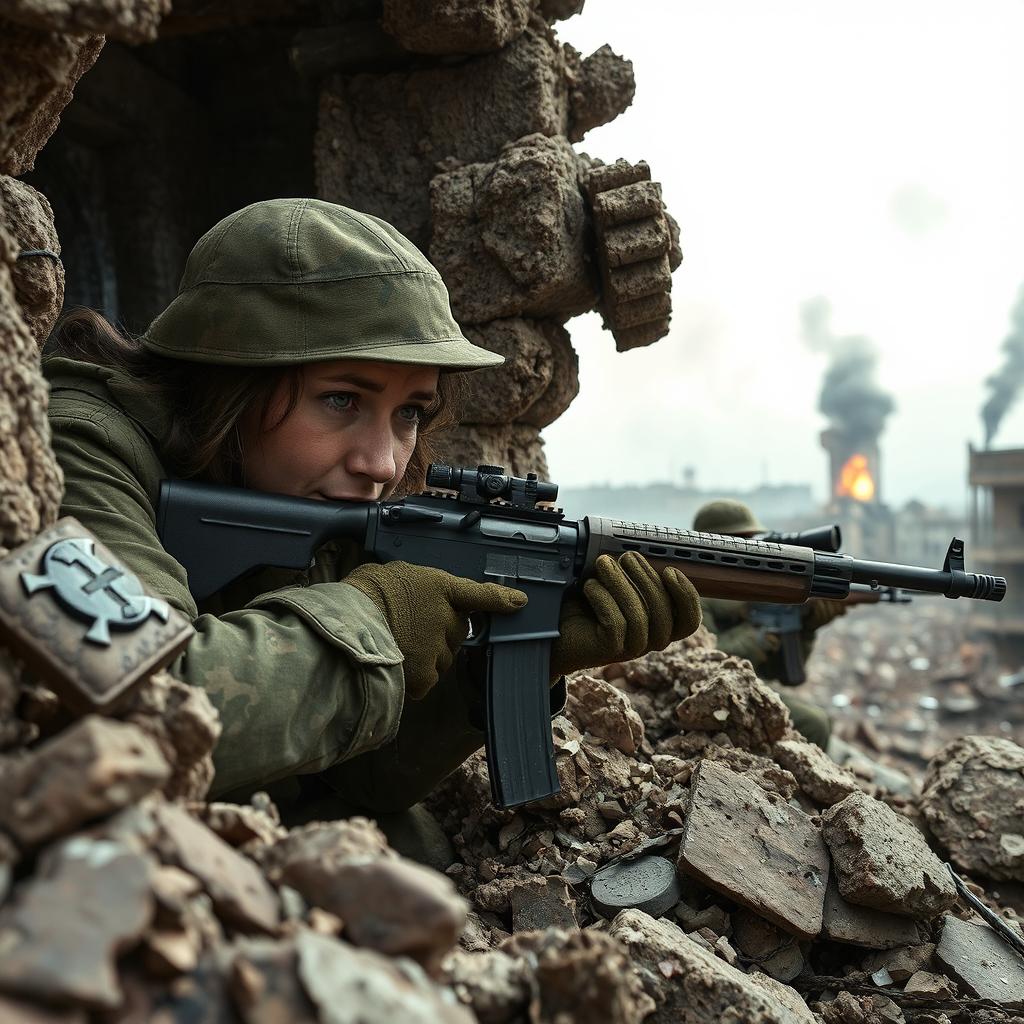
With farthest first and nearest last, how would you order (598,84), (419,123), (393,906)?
(598,84), (419,123), (393,906)

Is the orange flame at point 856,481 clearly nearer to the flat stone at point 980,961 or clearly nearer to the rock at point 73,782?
the flat stone at point 980,961

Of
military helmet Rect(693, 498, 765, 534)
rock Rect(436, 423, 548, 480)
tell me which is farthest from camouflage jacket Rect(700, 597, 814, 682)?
rock Rect(436, 423, 548, 480)

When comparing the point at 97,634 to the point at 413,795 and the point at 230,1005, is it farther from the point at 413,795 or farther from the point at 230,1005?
the point at 413,795

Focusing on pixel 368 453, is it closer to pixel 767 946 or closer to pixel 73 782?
pixel 73 782

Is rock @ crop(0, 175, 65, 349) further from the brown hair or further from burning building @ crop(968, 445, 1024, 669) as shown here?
burning building @ crop(968, 445, 1024, 669)

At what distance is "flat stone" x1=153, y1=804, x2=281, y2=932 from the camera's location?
1171 millimetres

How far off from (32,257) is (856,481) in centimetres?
2867

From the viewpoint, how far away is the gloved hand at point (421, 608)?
85.4 inches

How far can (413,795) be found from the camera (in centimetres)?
281

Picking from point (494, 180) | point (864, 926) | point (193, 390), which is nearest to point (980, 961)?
point (864, 926)

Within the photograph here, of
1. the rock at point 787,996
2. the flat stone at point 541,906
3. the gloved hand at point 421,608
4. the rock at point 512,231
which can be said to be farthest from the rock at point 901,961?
the rock at point 512,231

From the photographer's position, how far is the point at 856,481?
2856 centimetres

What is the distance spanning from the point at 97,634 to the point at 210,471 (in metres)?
1.11

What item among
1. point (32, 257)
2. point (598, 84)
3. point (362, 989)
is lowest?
point (362, 989)
